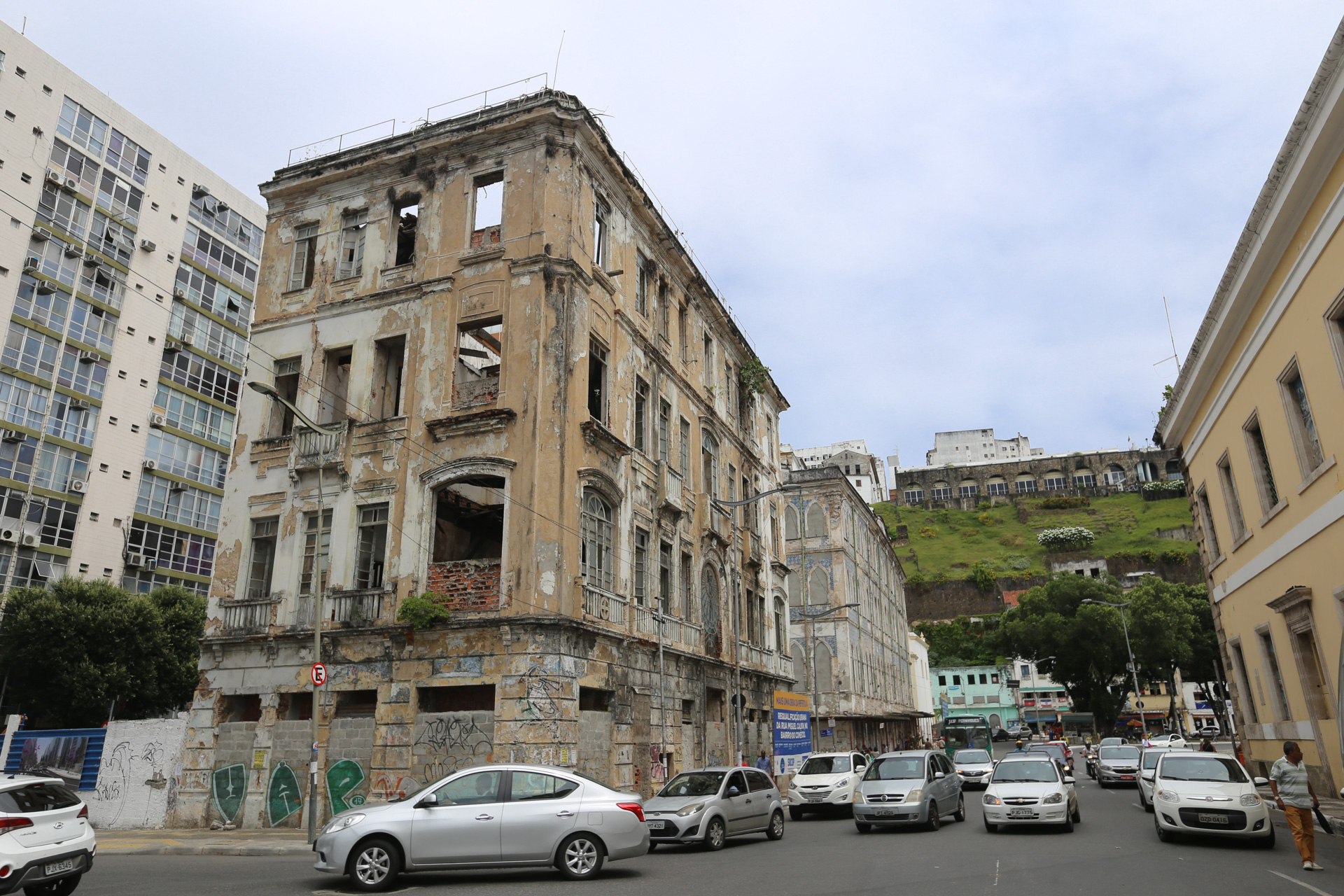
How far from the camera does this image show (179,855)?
1552 cm

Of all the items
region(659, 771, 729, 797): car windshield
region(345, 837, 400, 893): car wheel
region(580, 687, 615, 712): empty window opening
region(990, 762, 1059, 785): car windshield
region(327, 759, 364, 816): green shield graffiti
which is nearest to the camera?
region(345, 837, 400, 893): car wheel

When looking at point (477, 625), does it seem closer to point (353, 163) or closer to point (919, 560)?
point (353, 163)

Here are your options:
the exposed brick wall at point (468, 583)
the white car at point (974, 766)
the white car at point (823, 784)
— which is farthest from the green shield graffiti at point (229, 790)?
the white car at point (974, 766)

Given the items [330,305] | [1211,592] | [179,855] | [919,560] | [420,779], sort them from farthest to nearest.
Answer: [919,560], [1211,592], [330,305], [420,779], [179,855]

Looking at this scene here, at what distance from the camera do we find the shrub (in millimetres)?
18922

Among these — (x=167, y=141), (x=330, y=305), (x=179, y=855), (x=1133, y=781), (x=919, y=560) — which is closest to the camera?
(x=179, y=855)

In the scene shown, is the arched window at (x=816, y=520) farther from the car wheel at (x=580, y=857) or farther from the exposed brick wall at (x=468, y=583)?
the car wheel at (x=580, y=857)

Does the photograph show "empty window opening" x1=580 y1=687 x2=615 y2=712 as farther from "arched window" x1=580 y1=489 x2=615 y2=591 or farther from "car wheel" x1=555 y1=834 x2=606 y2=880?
"car wheel" x1=555 y1=834 x2=606 y2=880

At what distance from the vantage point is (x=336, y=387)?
23766 mm

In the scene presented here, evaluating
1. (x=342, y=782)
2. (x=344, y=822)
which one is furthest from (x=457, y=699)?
(x=344, y=822)

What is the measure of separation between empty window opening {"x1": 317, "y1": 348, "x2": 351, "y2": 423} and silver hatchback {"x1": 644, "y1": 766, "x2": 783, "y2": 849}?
1312 centimetres

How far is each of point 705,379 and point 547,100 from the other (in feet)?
39.5

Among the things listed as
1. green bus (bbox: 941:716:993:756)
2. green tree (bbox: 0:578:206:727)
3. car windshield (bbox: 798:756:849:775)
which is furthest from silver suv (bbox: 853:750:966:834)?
green bus (bbox: 941:716:993:756)

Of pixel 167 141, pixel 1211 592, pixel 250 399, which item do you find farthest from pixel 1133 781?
pixel 167 141
